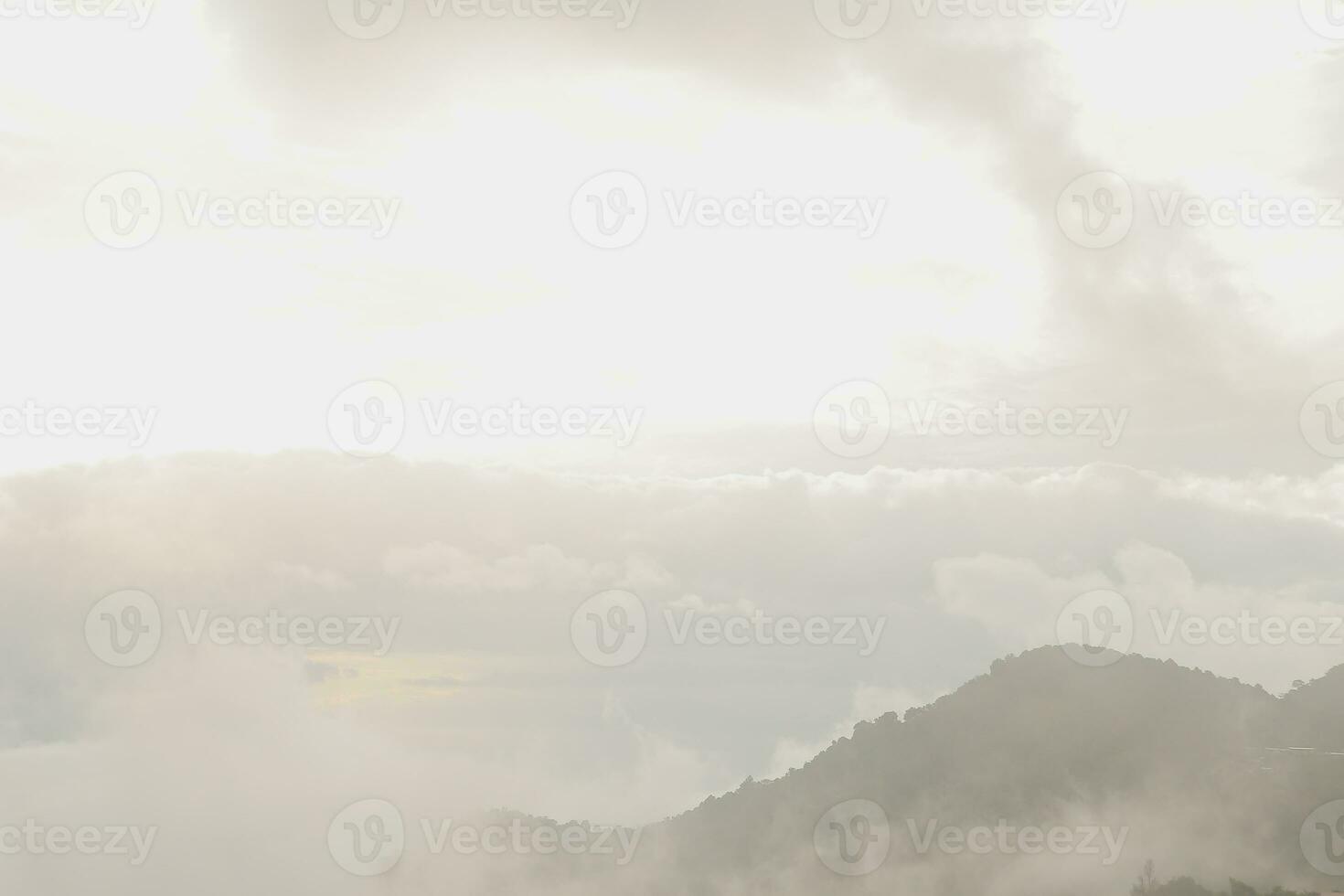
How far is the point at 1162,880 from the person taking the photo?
199000 millimetres

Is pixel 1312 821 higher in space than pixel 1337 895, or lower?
higher

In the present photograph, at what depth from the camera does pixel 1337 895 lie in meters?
152

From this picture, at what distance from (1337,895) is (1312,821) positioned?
44672mm

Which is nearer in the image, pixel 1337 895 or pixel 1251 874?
pixel 1337 895

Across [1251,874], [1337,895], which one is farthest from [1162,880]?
[1337,895]

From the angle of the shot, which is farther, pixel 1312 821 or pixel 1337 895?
pixel 1312 821

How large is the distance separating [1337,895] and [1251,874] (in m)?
38.9

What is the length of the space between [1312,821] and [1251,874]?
1456 centimetres

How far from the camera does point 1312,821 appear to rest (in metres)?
192

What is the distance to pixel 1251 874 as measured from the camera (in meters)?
188

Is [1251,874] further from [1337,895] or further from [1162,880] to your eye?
[1337,895]

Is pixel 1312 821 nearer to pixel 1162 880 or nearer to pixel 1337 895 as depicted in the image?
pixel 1162 880

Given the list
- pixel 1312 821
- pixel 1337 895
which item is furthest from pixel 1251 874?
pixel 1337 895
